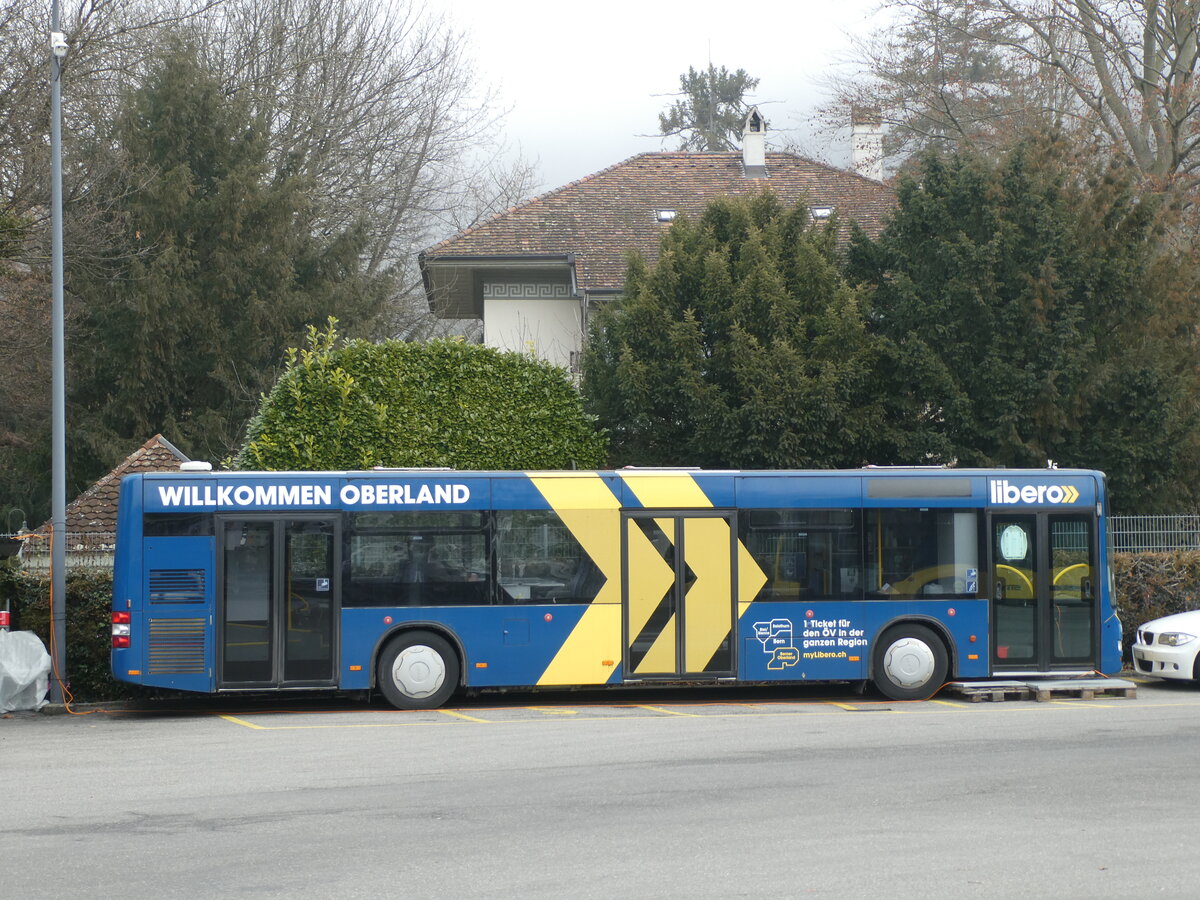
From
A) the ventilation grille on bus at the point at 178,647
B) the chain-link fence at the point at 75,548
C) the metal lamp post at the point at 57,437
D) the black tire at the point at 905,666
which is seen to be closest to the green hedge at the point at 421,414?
the chain-link fence at the point at 75,548

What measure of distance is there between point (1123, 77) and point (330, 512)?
2155 cm

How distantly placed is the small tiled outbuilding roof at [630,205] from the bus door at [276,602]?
14072 mm

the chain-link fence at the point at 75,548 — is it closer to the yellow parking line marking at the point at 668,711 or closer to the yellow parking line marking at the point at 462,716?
the yellow parking line marking at the point at 462,716

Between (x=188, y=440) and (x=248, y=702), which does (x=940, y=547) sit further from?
(x=188, y=440)

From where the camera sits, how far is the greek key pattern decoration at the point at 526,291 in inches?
1227

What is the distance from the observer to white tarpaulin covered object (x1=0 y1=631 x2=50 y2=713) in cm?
1605

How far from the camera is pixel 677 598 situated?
1603cm

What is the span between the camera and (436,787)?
10391 millimetres

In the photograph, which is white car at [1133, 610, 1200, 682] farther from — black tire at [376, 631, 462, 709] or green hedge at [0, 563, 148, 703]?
green hedge at [0, 563, 148, 703]

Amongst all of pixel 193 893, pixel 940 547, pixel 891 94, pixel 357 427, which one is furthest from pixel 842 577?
pixel 891 94

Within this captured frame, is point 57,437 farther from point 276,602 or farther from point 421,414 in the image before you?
point 421,414

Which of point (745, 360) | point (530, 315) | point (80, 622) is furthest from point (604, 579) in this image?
point (530, 315)

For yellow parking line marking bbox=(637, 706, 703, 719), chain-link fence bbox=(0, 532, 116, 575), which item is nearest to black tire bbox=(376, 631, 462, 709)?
yellow parking line marking bbox=(637, 706, 703, 719)

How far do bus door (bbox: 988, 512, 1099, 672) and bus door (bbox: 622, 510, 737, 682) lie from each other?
3.26 m
